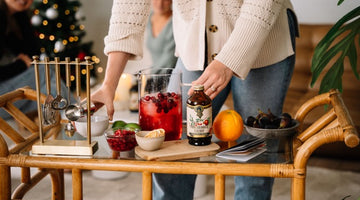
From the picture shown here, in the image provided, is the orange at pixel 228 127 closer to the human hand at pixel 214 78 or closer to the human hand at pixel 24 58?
the human hand at pixel 214 78

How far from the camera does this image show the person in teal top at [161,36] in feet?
12.1

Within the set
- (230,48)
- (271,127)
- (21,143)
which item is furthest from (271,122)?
(21,143)

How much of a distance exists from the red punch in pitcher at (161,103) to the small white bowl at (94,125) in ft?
0.40

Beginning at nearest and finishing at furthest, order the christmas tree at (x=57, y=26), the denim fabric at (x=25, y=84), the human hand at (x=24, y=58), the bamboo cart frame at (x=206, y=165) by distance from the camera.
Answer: the bamboo cart frame at (x=206, y=165)
the denim fabric at (x=25, y=84)
the human hand at (x=24, y=58)
the christmas tree at (x=57, y=26)

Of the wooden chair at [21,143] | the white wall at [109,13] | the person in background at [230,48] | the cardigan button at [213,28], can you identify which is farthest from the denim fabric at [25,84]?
the cardigan button at [213,28]

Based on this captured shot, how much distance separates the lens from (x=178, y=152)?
1.09 metres

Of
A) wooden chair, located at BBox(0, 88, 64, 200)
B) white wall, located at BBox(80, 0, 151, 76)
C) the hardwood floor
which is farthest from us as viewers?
white wall, located at BBox(80, 0, 151, 76)

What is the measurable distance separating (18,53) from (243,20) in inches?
101

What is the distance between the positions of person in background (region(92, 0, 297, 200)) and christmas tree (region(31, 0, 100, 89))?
106 inches

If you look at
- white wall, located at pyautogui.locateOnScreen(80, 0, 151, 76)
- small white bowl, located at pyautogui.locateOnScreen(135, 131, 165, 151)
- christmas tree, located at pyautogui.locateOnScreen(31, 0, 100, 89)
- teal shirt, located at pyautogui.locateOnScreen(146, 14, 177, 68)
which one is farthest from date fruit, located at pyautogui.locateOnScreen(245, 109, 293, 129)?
white wall, located at pyautogui.locateOnScreen(80, 0, 151, 76)

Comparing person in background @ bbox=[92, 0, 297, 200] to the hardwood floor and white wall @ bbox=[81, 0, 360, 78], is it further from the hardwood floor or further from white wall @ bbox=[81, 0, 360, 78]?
white wall @ bbox=[81, 0, 360, 78]

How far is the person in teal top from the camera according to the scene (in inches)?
146

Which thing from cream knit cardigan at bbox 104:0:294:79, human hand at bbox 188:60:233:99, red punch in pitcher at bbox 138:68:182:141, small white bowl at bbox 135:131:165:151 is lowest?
small white bowl at bbox 135:131:165:151

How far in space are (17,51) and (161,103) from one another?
256 centimetres
